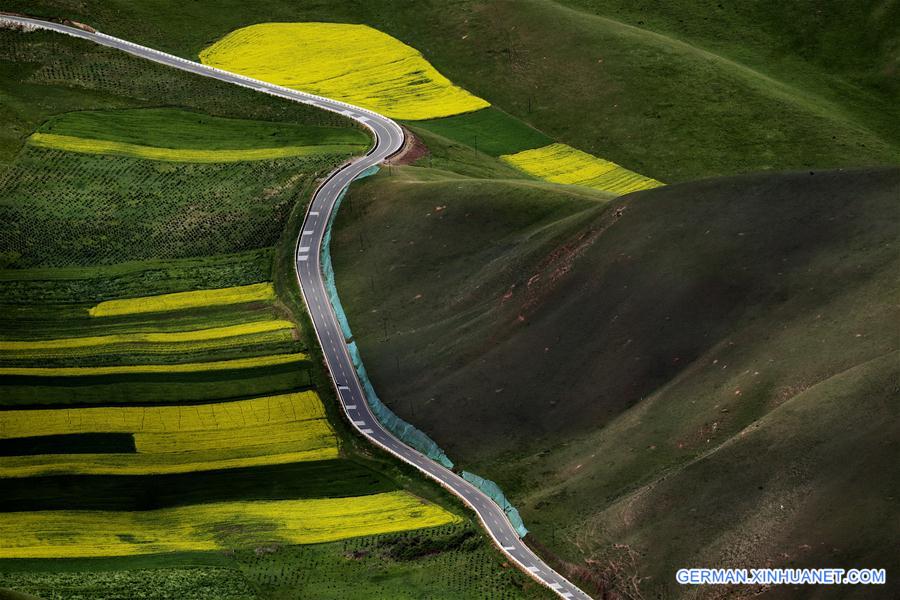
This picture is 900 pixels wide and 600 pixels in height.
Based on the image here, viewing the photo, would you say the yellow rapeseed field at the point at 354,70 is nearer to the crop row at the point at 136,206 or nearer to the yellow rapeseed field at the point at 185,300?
the crop row at the point at 136,206

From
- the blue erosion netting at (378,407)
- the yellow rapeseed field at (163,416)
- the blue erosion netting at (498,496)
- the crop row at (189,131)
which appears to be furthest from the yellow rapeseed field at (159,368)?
the crop row at (189,131)

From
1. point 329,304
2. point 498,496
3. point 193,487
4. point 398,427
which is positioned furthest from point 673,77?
point 193,487

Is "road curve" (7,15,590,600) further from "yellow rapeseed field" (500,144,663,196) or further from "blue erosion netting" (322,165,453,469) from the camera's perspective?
"yellow rapeseed field" (500,144,663,196)

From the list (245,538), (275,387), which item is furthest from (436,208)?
(245,538)

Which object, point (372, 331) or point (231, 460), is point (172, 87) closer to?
point (372, 331)

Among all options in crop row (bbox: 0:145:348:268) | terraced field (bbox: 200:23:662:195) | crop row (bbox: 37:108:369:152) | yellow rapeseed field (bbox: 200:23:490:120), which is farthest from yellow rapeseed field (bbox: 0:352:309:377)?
yellow rapeseed field (bbox: 200:23:490:120)

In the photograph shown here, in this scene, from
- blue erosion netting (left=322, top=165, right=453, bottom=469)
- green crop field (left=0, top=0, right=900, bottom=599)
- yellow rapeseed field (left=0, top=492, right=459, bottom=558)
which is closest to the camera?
green crop field (left=0, top=0, right=900, bottom=599)
